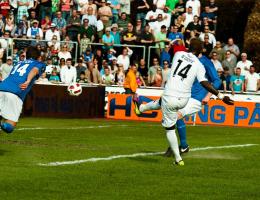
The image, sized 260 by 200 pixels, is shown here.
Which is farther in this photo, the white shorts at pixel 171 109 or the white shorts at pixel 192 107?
the white shorts at pixel 192 107

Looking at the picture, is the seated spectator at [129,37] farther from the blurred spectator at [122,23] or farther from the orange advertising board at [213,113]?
the orange advertising board at [213,113]

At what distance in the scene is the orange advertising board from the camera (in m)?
29.7

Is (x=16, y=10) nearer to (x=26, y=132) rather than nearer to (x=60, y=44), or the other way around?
(x=60, y=44)

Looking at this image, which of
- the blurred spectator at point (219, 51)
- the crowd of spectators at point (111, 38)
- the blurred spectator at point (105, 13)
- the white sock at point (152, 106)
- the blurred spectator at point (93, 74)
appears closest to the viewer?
the white sock at point (152, 106)

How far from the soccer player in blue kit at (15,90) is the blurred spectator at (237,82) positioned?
16.3 m

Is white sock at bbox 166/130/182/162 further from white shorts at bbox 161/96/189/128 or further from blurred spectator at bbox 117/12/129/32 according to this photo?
blurred spectator at bbox 117/12/129/32

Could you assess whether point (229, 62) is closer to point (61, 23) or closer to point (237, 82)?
Answer: point (237, 82)

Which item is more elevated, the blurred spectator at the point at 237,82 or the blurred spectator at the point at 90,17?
the blurred spectator at the point at 90,17

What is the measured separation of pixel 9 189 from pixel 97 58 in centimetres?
2216

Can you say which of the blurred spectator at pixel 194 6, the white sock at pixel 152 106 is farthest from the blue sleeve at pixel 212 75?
the blurred spectator at pixel 194 6

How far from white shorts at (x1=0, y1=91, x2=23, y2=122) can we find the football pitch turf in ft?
2.33

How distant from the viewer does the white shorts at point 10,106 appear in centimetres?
1579

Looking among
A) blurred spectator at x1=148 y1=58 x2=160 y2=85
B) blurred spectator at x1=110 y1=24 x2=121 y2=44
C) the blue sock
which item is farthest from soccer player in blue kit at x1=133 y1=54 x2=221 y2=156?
blurred spectator at x1=110 y1=24 x2=121 y2=44

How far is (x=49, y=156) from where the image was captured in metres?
16.0
